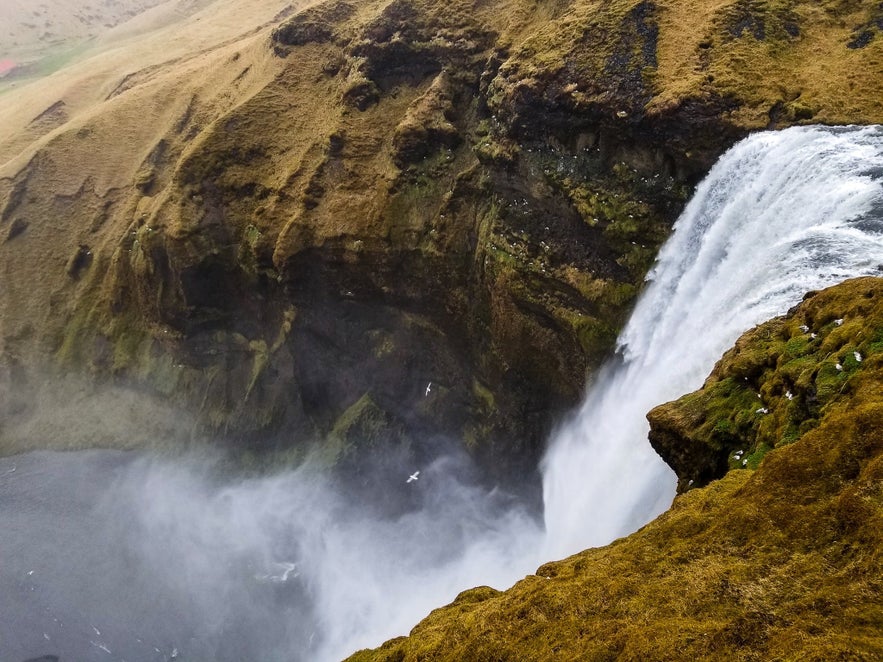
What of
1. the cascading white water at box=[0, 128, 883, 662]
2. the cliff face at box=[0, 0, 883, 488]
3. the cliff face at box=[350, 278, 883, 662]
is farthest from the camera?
the cliff face at box=[0, 0, 883, 488]

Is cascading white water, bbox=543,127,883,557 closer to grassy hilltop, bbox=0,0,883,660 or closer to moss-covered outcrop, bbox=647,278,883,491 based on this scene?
grassy hilltop, bbox=0,0,883,660

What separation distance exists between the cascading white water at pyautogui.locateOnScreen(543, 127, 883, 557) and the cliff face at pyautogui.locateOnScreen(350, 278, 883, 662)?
333 centimetres

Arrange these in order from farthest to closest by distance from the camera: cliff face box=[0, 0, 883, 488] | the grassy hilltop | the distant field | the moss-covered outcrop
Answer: the distant field, cliff face box=[0, 0, 883, 488], the moss-covered outcrop, the grassy hilltop

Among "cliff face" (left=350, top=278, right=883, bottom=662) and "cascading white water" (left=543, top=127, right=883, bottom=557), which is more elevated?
"cliff face" (left=350, top=278, right=883, bottom=662)

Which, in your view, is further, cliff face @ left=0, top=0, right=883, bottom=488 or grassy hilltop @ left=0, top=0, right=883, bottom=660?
cliff face @ left=0, top=0, right=883, bottom=488

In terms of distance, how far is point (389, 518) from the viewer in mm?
32531

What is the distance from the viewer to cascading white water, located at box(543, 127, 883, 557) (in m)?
15.1

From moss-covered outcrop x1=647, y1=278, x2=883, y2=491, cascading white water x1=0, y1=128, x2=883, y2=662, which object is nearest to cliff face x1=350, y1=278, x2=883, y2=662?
moss-covered outcrop x1=647, y1=278, x2=883, y2=491

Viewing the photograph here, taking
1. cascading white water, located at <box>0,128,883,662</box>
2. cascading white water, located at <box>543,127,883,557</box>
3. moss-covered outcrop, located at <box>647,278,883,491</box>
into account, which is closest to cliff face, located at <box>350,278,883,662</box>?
moss-covered outcrop, located at <box>647,278,883,491</box>

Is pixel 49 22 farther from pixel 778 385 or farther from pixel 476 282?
pixel 778 385

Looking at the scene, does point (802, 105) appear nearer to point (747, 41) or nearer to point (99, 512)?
point (747, 41)

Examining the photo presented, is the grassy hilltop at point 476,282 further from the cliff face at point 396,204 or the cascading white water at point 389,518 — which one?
the cascading white water at point 389,518

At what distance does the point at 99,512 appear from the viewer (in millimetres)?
35719

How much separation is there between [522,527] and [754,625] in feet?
74.3
